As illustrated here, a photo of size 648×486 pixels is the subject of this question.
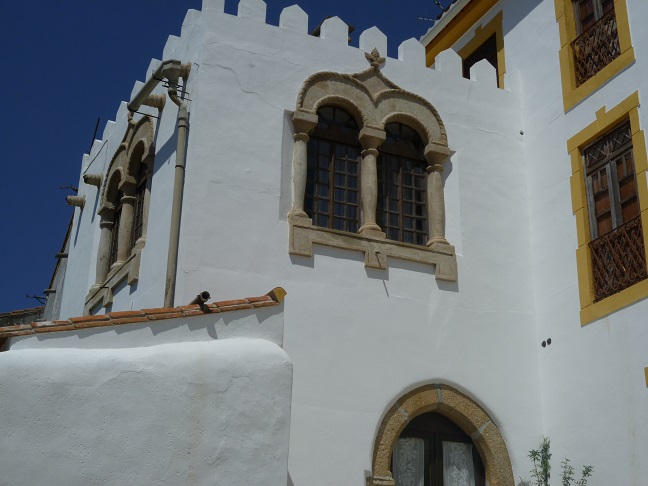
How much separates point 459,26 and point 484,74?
2422 millimetres

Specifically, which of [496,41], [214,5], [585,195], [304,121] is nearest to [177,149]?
[304,121]

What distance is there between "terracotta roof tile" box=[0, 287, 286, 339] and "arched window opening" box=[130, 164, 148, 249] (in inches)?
153

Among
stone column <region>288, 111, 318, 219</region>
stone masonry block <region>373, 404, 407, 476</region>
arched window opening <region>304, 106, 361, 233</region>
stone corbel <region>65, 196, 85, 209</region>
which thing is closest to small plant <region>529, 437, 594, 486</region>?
stone masonry block <region>373, 404, 407, 476</region>

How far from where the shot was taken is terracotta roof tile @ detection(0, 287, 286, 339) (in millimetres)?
7496

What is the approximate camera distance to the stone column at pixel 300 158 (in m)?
10.3

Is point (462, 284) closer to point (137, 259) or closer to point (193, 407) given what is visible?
point (137, 259)

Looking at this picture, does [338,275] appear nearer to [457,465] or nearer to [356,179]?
[356,179]

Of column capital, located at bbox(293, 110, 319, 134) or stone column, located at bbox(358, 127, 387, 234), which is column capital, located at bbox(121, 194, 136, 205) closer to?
column capital, located at bbox(293, 110, 319, 134)

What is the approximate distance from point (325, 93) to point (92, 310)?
423 cm

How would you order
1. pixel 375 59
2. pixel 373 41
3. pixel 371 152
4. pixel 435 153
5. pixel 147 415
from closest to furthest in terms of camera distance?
pixel 147 415 → pixel 371 152 → pixel 435 153 → pixel 375 59 → pixel 373 41

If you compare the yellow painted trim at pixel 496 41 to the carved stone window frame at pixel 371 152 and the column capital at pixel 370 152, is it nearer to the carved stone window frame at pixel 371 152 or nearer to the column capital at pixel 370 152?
the carved stone window frame at pixel 371 152

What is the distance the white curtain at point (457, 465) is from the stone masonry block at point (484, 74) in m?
4.66

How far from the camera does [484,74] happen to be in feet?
Result: 40.2

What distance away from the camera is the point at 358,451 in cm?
951
